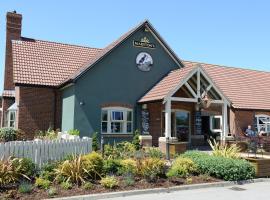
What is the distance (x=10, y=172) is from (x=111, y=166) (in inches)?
140

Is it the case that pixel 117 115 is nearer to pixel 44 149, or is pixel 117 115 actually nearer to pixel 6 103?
pixel 44 149

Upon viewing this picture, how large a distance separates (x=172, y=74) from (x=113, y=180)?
12.0m

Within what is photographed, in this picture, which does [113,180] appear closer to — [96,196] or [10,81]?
[96,196]

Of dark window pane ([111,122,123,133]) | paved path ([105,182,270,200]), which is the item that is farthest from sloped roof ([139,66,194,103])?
paved path ([105,182,270,200])

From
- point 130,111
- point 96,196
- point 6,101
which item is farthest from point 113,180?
point 6,101

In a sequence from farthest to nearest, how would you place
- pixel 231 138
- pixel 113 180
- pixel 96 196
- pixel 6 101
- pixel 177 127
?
pixel 6 101, pixel 177 127, pixel 231 138, pixel 113 180, pixel 96 196

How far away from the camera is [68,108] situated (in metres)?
21.0

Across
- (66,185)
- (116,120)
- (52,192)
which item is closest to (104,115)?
(116,120)

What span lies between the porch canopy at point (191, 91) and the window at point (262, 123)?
276 inches

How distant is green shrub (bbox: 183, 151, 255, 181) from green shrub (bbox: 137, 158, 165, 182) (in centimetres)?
197

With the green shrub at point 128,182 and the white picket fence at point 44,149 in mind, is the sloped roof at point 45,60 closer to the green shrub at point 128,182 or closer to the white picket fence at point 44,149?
the white picket fence at point 44,149

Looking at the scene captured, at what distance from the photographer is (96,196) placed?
10250mm

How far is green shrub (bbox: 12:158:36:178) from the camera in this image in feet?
36.8

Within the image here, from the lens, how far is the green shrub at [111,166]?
12344 mm
